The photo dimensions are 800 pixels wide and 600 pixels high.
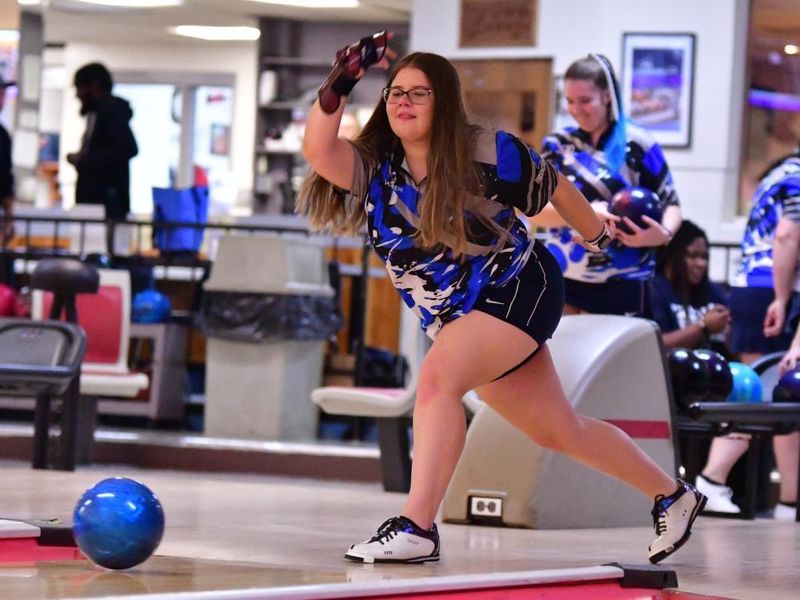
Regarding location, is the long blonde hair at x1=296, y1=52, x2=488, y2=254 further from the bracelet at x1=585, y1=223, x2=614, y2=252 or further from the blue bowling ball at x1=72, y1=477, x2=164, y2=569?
the blue bowling ball at x1=72, y1=477, x2=164, y2=569

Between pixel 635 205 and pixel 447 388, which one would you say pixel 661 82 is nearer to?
pixel 635 205

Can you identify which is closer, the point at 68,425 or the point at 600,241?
the point at 600,241

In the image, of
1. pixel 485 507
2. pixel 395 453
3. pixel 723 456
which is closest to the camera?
pixel 485 507

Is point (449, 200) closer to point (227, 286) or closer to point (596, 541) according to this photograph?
point (596, 541)

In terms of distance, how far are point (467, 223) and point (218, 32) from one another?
1335cm

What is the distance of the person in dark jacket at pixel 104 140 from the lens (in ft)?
32.3

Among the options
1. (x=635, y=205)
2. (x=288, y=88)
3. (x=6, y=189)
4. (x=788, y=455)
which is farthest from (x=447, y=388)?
(x=288, y=88)

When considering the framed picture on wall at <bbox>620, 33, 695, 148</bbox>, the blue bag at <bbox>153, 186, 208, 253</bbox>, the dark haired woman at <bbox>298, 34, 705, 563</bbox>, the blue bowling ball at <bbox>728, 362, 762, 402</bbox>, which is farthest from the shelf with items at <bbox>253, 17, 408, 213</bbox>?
the dark haired woman at <bbox>298, 34, 705, 563</bbox>

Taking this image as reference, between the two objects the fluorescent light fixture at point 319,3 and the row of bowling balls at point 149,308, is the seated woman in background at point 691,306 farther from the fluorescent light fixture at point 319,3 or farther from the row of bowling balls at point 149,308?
the fluorescent light fixture at point 319,3

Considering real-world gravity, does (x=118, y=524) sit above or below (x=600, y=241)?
below

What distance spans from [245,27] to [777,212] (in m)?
10.6

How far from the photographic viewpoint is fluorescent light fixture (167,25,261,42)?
16.5m

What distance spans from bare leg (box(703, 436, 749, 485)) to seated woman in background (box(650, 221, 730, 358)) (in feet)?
1.65

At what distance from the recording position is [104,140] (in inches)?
390
